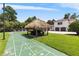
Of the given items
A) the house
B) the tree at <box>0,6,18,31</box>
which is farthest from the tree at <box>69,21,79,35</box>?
the tree at <box>0,6,18,31</box>

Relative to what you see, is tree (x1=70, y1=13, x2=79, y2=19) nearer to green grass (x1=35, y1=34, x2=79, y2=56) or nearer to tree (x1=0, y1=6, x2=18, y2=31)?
green grass (x1=35, y1=34, x2=79, y2=56)

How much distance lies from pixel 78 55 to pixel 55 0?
103 cm

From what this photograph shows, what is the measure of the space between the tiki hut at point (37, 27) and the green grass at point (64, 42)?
0.47ft

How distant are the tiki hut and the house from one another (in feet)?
0.51

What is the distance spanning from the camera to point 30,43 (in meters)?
5.33

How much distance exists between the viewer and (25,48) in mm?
5254

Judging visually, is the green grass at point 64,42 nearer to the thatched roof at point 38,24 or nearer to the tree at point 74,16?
the thatched roof at point 38,24

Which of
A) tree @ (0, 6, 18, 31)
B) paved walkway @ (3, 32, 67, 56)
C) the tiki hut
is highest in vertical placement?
tree @ (0, 6, 18, 31)

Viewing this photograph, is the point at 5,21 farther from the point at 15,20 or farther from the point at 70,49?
the point at 70,49

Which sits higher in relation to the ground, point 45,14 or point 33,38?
point 45,14

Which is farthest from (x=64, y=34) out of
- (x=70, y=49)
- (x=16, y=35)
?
(x=16, y=35)

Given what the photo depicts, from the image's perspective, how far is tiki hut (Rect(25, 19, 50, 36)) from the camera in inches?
209

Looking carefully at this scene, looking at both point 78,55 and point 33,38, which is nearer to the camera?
point 78,55

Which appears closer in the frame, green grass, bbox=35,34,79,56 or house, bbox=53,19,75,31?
green grass, bbox=35,34,79,56
